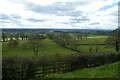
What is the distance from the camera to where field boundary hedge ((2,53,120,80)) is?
48.3 feet

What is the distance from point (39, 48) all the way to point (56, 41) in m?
14.1

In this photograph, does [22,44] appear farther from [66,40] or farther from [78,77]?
[78,77]

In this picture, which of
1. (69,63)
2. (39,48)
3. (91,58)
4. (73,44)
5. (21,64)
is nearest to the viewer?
(21,64)

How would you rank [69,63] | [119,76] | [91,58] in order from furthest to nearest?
[91,58] < [69,63] < [119,76]

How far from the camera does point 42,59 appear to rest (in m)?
16.8

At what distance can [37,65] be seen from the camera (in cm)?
1603

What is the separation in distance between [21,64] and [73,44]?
80.2m

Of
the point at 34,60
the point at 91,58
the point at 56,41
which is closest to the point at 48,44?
the point at 56,41

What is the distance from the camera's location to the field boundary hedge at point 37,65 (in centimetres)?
1472

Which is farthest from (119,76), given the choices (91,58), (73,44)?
(73,44)

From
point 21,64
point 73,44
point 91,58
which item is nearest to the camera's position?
point 21,64

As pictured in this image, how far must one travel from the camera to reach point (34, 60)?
16.0 m

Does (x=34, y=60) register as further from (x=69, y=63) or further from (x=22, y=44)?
(x=22, y=44)

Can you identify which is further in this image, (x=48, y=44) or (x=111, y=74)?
(x=48, y=44)
